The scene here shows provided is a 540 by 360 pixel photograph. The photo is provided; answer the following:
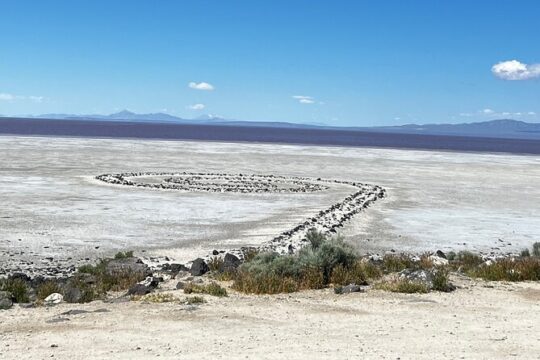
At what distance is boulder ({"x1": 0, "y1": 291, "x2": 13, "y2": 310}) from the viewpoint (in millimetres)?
11734

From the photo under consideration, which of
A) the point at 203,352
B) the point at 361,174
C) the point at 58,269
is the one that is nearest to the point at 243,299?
the point at 203,352

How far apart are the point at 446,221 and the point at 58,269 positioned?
14686 millimetres

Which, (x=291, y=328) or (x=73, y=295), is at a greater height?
(x=291, y=328)

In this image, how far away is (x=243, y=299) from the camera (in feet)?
41.2

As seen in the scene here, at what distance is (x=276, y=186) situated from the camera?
122ft

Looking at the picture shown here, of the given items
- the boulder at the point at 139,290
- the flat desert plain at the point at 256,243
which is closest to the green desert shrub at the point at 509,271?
the flat desert plain at the point at 256,243

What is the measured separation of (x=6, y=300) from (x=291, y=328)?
4579 mm

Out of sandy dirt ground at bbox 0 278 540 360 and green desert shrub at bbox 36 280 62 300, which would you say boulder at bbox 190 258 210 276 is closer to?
sandy dirt ground at bbox 0 278 540 360

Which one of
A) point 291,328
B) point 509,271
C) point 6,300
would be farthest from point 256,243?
point 291,328

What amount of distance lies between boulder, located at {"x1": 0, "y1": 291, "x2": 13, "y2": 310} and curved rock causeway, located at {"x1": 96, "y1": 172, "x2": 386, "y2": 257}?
9.22m

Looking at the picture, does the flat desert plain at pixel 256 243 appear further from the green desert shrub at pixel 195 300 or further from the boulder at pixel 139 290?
the boulder at pixel 139 290

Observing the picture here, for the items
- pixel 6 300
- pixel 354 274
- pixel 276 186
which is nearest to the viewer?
pixel 6 300

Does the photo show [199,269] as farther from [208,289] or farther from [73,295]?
[73,295]

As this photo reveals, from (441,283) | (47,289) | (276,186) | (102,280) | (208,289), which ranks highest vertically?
(441,283)
